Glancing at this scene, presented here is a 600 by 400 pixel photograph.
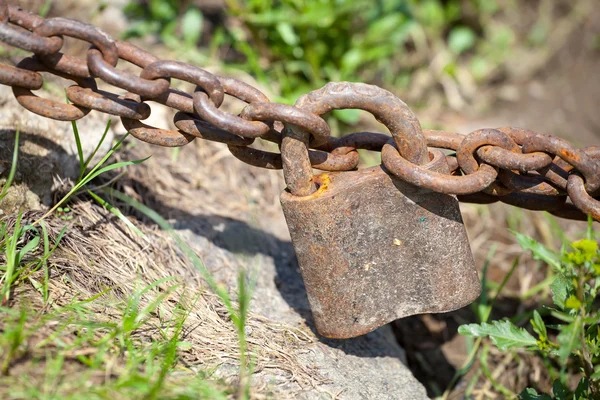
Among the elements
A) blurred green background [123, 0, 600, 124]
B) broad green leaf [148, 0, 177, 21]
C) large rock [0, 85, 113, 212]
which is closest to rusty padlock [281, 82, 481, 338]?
large rock [0, 85, 113, 212]

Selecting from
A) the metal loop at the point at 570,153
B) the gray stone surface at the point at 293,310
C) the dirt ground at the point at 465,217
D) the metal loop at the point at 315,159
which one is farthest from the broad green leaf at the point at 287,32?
the metal loop at the point at 570,153

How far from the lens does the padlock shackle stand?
1737 mm

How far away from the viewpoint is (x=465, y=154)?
70.6 inches

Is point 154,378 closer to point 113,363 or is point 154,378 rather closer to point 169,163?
point 113,363

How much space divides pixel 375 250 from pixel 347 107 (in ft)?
1.53

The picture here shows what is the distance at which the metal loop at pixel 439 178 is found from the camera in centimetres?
170

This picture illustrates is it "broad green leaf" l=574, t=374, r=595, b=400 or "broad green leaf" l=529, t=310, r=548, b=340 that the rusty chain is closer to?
"broad green leaf" l=529, t=310, r=548, b=340

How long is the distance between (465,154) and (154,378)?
1.11 metres

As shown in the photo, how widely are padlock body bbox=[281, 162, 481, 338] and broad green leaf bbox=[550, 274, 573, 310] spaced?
24 centimetres

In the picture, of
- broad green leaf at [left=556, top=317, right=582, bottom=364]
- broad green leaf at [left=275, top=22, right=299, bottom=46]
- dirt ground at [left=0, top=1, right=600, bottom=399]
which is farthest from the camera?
broad green leaf at [left=275, top=22, right=299, bottom=46]

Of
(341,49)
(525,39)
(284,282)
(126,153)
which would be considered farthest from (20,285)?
(525,39)

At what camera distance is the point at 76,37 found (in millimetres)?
1663

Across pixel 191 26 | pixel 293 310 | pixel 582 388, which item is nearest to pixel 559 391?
pixel 582 388

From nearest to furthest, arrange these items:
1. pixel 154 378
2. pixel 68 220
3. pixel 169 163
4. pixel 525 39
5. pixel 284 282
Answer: pixel 154 378
pixel 68 220
pixel 284 282
pixel 169 163
pixel 525 39
